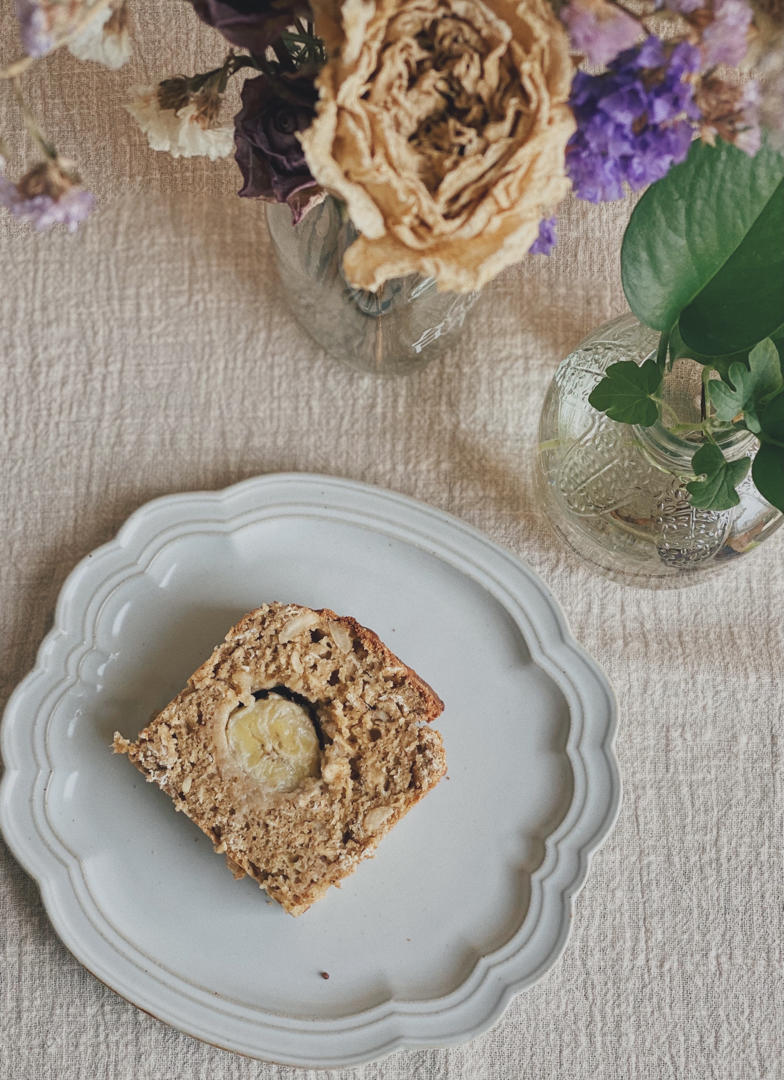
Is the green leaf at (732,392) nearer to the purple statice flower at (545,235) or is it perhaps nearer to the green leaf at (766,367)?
the green leaf at (766,367)

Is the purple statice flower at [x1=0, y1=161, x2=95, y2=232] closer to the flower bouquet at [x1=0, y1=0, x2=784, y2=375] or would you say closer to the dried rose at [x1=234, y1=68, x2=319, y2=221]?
the flower bouquet at [x1=0, y1=0, x2=784, y2=375]

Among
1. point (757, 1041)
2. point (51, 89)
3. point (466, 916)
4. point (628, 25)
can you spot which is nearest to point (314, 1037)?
point (466, 916)

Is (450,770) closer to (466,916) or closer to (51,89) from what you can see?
(466,916)

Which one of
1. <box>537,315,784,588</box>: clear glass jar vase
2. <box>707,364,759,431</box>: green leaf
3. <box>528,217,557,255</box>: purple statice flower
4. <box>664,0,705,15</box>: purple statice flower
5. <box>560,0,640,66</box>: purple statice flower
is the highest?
<box>664,0,705,15</box>: purple statice flower

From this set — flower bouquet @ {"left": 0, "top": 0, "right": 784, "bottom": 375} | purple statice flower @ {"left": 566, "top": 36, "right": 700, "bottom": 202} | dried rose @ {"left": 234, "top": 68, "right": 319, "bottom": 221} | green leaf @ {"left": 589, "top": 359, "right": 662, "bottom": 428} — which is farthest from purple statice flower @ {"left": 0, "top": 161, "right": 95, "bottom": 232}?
green leaf @ {"left": 589, "top": 359, "right": 662, "bottom": 428}

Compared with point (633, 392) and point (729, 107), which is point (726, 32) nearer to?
point (729, 107)

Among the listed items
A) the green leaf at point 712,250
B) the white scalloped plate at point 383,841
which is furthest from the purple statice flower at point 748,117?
Result: the white scalloped plate at point 383,841
